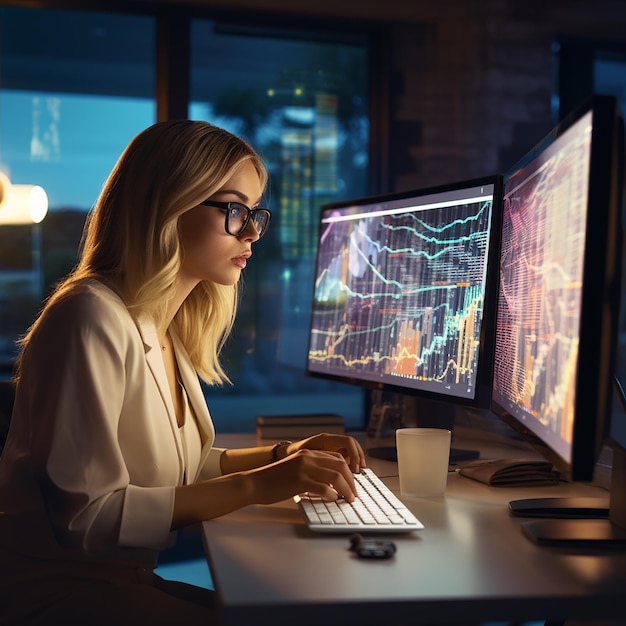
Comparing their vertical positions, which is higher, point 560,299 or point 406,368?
point 560,299

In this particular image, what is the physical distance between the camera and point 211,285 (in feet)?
5.73

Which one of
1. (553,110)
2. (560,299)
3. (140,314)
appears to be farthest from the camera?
(553,110)

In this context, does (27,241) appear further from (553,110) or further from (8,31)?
(553,110)

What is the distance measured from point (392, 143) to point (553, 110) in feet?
2.57

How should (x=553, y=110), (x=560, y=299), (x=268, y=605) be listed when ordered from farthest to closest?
1. (x=553, y=110)
2. (x=560, y=299)
3. (x=268, y=605)

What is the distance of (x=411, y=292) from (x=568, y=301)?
0.73m

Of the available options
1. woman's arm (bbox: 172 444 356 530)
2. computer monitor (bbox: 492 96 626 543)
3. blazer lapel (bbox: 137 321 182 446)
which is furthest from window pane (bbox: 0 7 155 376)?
computer monitor (bbox: 492 96 626 543)

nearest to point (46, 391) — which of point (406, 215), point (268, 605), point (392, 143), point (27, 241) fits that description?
point (268, 605)

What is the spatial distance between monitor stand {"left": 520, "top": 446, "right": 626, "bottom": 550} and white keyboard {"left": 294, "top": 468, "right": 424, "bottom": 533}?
0.52 ft

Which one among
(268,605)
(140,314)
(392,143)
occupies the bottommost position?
(268,605)

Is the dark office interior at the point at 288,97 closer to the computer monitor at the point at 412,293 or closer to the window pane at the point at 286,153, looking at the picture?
the window pane at the point at 286,153

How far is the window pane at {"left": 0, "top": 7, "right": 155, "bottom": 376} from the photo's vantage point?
338 cm

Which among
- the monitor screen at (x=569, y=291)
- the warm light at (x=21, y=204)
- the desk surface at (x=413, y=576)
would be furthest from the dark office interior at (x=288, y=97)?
the desk surface at (x=413, y=576)

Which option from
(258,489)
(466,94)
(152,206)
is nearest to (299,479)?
(258,489)
